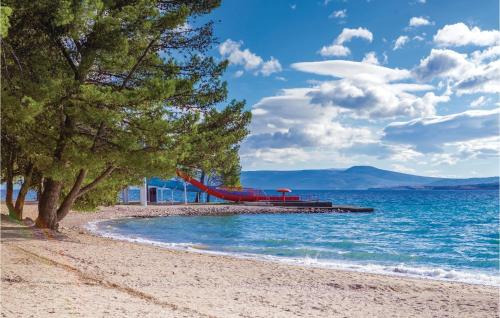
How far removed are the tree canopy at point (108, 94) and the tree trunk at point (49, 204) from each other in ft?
0.13

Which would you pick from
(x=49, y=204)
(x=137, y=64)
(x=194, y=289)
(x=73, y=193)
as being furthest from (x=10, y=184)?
(x=194, y=289)

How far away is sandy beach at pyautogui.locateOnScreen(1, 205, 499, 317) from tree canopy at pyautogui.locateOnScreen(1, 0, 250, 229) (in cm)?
298

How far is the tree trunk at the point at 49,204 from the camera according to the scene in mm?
17266

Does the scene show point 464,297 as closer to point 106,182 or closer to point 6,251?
point 6,251

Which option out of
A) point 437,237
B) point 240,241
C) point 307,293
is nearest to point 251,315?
point 307,293

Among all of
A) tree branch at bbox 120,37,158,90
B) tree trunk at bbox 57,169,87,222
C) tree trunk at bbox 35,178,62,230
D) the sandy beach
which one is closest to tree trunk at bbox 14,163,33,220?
tree trunk at bbox 35,178,62,230

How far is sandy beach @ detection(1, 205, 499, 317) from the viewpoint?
7246 millimetres

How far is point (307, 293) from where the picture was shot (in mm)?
10008

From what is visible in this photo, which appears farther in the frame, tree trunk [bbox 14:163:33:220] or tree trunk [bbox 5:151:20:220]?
tree trunk [bbox 14:163:33:220]

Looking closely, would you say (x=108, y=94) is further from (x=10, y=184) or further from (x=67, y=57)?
(x=10, y=184)

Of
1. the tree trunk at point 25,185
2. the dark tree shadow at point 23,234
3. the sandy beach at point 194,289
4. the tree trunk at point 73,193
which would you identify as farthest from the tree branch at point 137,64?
the tree trunk at point 25,185

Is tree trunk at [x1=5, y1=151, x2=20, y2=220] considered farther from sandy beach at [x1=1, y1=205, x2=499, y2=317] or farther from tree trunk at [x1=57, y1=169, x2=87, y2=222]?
sandy beach at [x1=1, y1=205, x2=499, y2=317]

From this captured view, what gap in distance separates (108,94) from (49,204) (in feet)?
21.4

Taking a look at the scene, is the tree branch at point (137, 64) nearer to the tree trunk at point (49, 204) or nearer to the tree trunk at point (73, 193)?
the tree trunk at point (73, 193)
